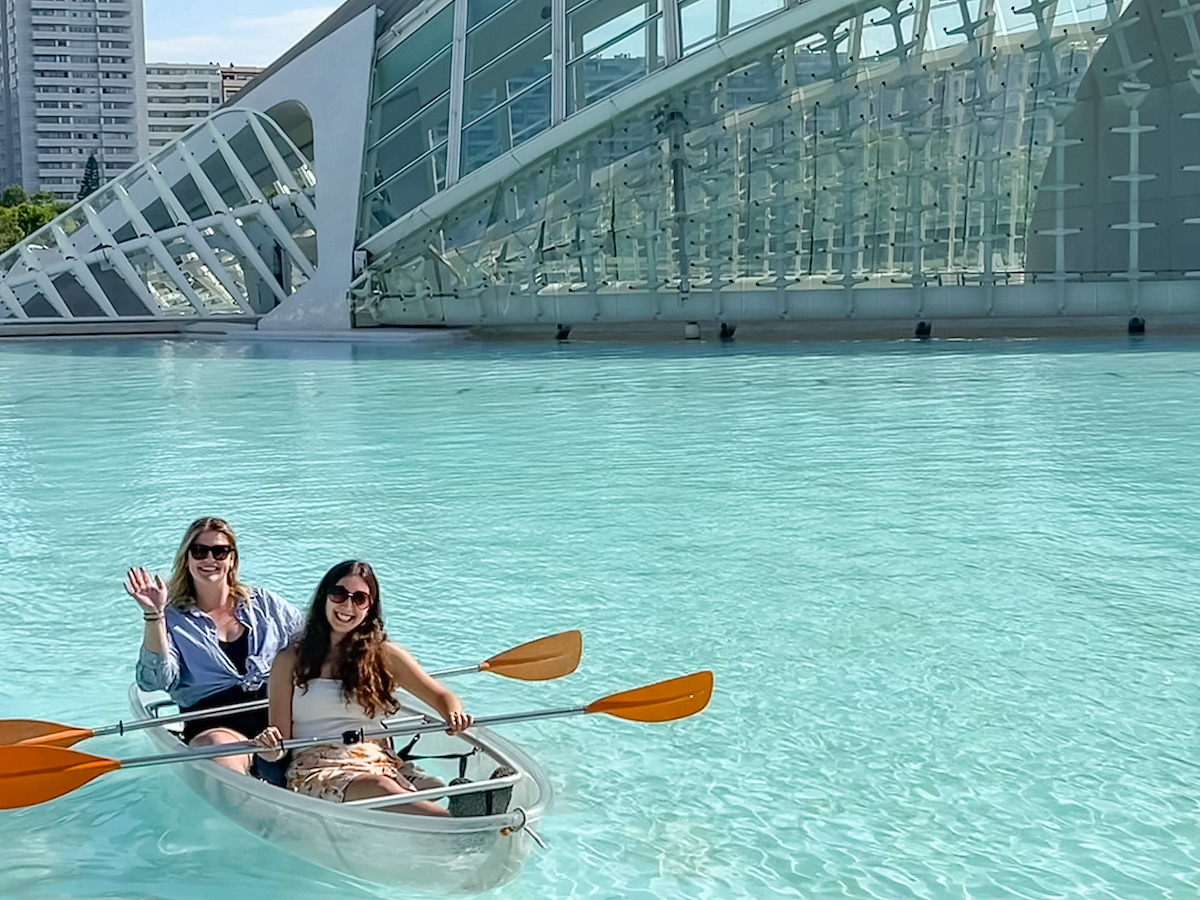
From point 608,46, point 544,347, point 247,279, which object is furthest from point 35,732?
point 247,279

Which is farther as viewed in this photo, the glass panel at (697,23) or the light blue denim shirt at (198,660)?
the glass panel at (697,23)

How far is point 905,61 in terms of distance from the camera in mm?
25391

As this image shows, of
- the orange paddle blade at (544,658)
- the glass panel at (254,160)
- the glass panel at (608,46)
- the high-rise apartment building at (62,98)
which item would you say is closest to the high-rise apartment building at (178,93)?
the high-rise apartment building at (62,98)

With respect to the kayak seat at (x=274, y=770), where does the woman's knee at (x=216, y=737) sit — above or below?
above

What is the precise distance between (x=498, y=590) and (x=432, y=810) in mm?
3565

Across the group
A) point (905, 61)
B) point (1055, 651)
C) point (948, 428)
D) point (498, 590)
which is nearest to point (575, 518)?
point (498, 590)

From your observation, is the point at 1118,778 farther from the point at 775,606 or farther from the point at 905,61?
the point at 905,61

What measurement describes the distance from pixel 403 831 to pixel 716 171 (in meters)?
23.2

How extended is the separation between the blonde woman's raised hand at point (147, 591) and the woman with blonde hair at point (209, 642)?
91 millimetres

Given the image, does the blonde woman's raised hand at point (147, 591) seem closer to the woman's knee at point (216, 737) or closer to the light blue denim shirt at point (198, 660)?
the light blue denim shirt at point (198, 660)

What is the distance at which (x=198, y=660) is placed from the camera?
4.79m

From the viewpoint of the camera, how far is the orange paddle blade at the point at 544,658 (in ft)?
17.0

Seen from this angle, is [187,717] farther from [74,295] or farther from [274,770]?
[74,295]

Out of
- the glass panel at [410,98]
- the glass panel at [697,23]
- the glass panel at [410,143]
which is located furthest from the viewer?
the glass panel at [410,98]
